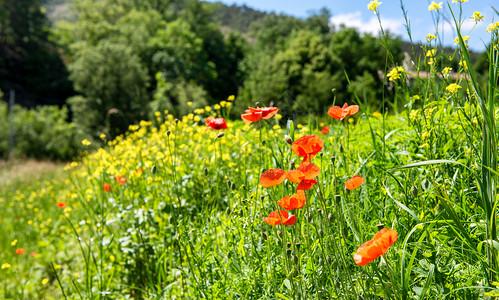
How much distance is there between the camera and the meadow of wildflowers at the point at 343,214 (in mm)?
1160

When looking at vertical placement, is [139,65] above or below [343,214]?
above

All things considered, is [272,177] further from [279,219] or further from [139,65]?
[139,65]

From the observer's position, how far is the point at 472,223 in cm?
139

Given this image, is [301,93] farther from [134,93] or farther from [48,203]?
[48,203]

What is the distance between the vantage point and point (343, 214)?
58.9 inches

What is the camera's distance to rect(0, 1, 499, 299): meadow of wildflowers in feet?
3.81

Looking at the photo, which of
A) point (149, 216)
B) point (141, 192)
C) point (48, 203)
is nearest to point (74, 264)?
point (141, 192)

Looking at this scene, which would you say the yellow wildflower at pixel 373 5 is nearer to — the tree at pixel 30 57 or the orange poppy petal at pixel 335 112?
the orange poppy petal at pixel 335 112

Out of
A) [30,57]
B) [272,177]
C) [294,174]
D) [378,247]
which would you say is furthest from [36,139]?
[378,247]

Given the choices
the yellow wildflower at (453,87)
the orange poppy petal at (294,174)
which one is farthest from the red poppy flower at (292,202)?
the yellow wildflower at (453,87)

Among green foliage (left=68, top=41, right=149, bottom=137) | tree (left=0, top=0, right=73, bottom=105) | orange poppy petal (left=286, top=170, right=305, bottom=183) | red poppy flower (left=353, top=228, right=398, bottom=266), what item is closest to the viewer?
red poppy flower (left=353, top=228, right=398, bottom=266)

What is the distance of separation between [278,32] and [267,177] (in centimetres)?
4239

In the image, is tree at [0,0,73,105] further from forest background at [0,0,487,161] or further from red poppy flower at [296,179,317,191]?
red poppy flower at [296,179,317,191]

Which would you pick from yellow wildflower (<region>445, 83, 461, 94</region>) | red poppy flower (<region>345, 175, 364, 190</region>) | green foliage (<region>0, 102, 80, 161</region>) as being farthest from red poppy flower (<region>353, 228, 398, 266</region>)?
green foliage (<region>0, 102, 80, 161</region>)
